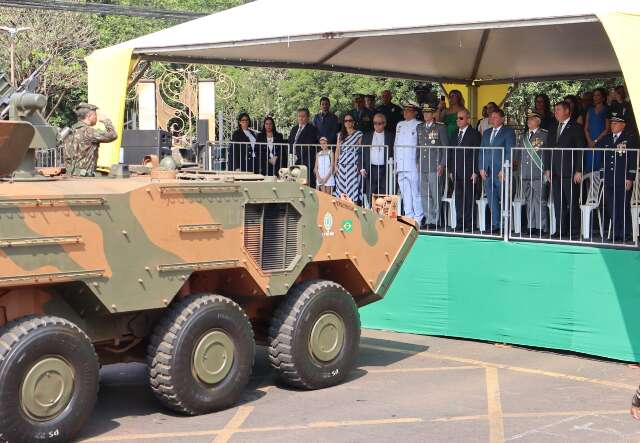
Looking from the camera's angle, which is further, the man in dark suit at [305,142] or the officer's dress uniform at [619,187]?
the man in dark suit at [305,142]

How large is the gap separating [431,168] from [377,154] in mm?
814

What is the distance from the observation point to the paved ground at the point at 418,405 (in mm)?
7684

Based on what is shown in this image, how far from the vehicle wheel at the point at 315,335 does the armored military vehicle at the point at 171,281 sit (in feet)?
0.04

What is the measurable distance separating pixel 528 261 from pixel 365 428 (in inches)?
155

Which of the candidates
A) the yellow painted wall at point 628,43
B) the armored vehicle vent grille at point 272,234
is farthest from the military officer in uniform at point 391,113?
the armored vehicle vent grille at point 272,234

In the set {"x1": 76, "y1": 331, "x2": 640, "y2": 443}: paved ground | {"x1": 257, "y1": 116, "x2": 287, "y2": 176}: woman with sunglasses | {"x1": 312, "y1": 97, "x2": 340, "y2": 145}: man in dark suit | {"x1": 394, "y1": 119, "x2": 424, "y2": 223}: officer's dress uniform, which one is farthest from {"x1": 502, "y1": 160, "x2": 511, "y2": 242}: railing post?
{"x1": 257, "y1": 116, "x2": 287, "y2": 176}: woman with sunglasses

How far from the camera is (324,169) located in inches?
549

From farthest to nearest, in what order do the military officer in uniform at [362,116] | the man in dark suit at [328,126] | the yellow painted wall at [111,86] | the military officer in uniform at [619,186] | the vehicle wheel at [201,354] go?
1. the military officer in uniform at [362,116]
2. the man in dark suit at [328,126]
3. the yellow painted wall at [111,86]
4. the military officer in uniform at [619,186]
5. the vehicle wheel at [201,354]

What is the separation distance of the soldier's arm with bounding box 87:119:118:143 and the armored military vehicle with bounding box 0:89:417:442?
2.99 feet

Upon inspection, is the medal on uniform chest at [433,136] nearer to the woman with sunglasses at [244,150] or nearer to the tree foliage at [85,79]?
the woman with sunglasses at [244,150]

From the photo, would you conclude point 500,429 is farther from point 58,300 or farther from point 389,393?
point 58,300

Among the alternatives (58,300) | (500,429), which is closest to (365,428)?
(500,429)

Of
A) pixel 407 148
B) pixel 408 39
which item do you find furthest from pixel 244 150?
pixel 407 148

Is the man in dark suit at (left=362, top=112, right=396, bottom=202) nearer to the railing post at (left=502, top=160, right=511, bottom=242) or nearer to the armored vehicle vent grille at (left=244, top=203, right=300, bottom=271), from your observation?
the railing post at (left=502, top=160, right=511, bottom=242)
